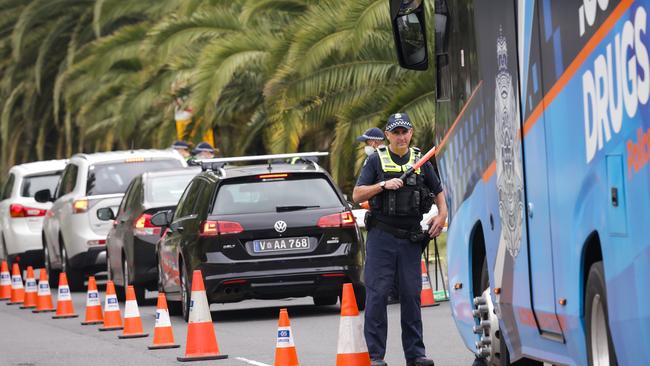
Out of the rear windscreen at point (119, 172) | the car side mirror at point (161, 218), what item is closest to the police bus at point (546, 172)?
the car side mirror at point (161, 218)

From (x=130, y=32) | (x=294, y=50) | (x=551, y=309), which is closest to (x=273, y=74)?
(x=294, y=50)

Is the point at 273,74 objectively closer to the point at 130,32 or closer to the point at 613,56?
the point at 130,32

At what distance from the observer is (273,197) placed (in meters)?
16.3

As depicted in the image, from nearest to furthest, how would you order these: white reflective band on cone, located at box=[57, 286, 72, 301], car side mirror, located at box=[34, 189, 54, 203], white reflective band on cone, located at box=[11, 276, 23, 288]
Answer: white reflective band on cone, located at box=[57, 286, 72, 301], white reflective band on cone, located at box=[11, 276, 23, 288], car side mirror, located at box=[34, 189, 54, 203]

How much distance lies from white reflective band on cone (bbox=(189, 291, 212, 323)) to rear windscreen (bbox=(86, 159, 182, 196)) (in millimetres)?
9587

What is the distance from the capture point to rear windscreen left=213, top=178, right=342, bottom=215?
16219 mm

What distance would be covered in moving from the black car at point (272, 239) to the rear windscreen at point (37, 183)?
34.2ft

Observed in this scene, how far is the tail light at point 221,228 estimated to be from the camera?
1598 centimetres

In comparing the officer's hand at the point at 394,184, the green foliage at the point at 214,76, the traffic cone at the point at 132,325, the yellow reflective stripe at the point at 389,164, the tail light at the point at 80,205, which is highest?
Result: the green foliage at the point at 214,76

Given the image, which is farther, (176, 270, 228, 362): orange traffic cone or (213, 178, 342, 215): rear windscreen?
(213, 178, 342, 215): rear windscreen

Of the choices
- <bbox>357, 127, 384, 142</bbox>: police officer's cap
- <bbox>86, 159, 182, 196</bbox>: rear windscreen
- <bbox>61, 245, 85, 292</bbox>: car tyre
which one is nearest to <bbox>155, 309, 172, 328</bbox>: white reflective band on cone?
A: <bbox>357, 127, 384, 142</bbox>: police officer's cap

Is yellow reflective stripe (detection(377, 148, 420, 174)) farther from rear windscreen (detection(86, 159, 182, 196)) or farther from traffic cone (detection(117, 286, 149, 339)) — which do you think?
rear windscreen (detection(86, 159, 182, 196))

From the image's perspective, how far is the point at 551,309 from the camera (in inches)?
289

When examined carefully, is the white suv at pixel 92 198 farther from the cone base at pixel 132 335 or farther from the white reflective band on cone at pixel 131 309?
the white reflective band on cone at pixel 131 309
